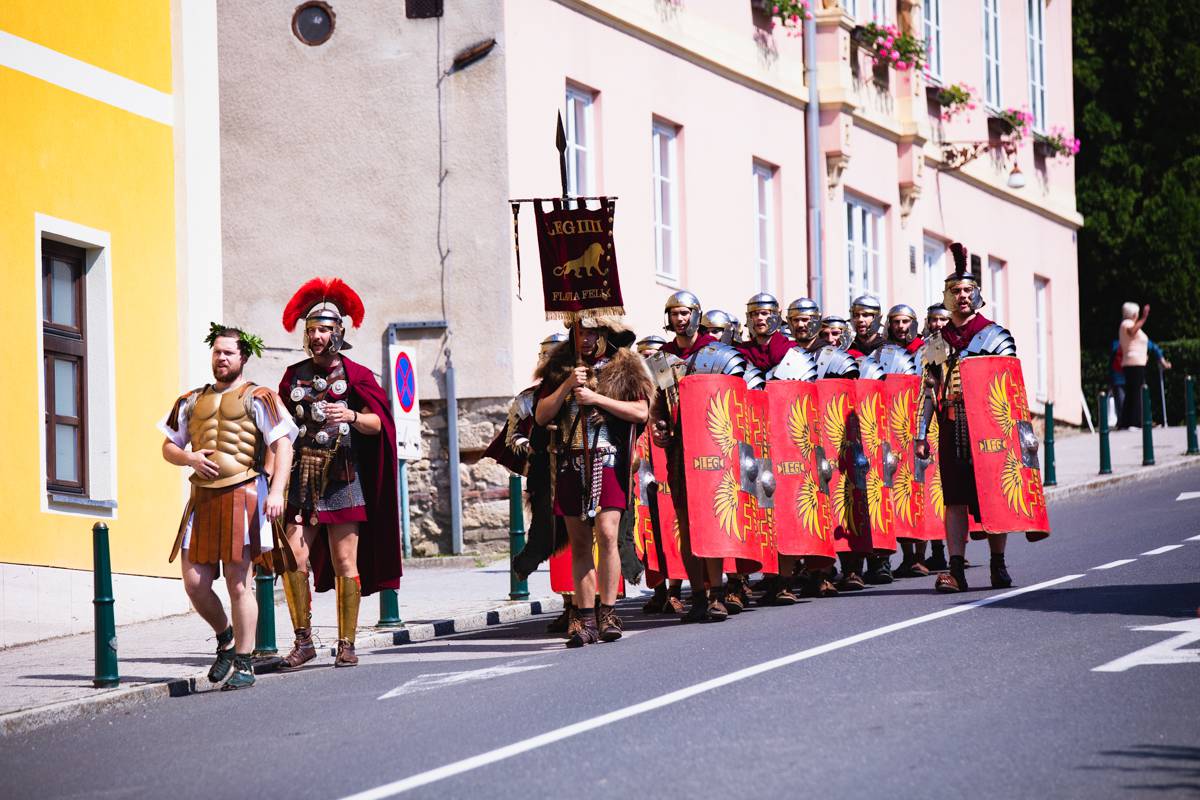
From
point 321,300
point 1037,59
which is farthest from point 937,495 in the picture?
point 1037,59

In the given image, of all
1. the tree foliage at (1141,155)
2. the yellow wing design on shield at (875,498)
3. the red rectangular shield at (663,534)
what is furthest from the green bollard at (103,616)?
the tree foliage at (1141,155)

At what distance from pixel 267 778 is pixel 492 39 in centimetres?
1316

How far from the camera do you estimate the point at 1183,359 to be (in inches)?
1556

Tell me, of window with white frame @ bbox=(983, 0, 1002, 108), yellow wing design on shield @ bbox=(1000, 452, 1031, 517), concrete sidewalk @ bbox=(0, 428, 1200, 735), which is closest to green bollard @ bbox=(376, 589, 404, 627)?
concrete sidewalk @ bbox=(0, 428, 1200, 735)

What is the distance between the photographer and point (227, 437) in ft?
38.3

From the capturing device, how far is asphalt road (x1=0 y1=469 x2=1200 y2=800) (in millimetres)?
7832

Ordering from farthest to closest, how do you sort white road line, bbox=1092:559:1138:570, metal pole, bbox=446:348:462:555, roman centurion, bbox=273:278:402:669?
1. metal pole, bbox=446:348:462:555
2. white road line, bbox=1092:559:1138:570
3. roman centurion, bbox=273:278:402:669

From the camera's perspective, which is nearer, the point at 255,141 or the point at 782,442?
the point at 782,442

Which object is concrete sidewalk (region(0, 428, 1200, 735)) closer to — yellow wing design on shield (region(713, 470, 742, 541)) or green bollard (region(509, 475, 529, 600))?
green bollard (region(509, 475, 529, 600))

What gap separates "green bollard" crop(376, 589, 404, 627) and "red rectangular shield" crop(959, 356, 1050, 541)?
401cm

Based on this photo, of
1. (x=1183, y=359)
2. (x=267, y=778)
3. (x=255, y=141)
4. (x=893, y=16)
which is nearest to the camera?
(x=267, y=778)

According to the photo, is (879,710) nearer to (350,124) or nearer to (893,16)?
(350,124)

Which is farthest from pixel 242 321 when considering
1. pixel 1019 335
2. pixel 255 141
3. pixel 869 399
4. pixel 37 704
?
pixel 1019 335

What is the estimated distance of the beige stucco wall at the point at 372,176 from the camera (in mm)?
20703
